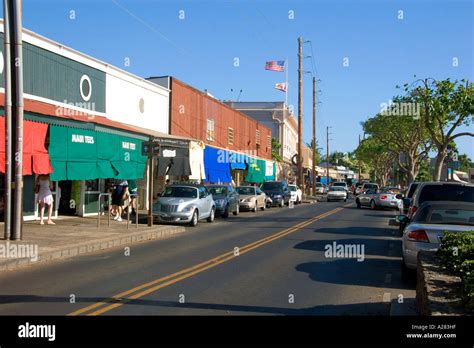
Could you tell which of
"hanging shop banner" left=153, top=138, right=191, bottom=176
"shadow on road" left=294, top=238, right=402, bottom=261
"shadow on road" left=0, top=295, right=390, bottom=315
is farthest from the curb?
"hanging shop banner" left=153, top=138, right=191, bottom=176

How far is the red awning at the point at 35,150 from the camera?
16094 mm

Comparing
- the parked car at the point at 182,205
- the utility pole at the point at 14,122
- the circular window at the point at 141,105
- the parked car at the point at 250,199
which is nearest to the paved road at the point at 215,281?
the utility pole at the point at 14,122

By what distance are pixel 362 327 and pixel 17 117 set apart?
407 inches

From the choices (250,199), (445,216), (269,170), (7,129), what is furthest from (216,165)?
(445,216)

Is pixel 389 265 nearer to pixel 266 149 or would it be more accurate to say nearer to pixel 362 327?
pixel 362 327

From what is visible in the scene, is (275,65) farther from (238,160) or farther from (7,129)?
(7,129)

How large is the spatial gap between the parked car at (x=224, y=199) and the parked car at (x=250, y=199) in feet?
6.84

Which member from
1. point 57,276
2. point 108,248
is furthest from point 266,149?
point 57,276

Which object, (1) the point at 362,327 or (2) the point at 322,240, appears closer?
(1) the point at 362,327

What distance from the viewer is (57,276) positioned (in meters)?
10.1

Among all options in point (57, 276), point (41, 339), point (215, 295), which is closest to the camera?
point (41, 339)

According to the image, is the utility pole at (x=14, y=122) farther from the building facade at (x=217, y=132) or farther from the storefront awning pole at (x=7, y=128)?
the building facade at (x=217, y=132)

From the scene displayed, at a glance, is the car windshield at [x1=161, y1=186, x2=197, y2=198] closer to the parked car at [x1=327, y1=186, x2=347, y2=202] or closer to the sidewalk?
the sidewalk

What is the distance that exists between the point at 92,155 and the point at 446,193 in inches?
471
